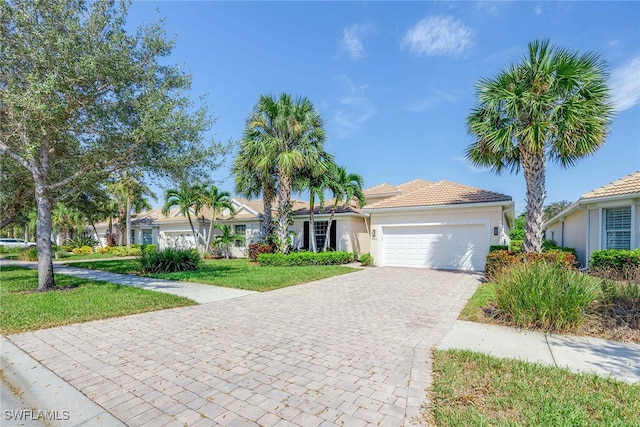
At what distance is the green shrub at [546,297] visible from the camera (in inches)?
226

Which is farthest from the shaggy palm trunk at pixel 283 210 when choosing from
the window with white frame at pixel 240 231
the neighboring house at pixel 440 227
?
the window with white frame at pixel 240 231

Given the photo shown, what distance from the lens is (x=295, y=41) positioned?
13.5 meters

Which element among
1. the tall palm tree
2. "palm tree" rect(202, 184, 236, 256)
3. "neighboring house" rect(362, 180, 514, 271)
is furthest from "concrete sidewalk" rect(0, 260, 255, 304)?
"palm tree" rect(202, 184, 236, 256)

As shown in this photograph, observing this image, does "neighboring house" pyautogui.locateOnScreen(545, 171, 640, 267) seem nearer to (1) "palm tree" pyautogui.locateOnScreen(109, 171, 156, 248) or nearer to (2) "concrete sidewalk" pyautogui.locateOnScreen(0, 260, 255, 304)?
(2) "concrete sidewalk" pyautogui.locateOnScreen(0, 260, 255, 304)

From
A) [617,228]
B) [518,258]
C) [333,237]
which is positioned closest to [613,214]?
[617,228]

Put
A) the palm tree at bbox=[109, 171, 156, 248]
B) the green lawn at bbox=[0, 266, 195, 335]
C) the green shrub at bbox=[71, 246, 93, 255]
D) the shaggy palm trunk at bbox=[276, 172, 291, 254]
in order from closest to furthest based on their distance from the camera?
the green lawn at bbox=[0, 266, 195, 335] → the shaggy palm trunk at bbox=[276, 172, 291, 254] → the palm tree at bbox=[109, 171, 156, 248] → the green shrub at bbox=[71, 246, 93, 255]

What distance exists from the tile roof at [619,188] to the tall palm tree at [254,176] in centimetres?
1478

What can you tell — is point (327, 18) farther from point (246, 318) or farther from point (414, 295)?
point (246, 318)

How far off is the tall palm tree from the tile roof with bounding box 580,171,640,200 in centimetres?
1478

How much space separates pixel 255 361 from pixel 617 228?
14808 mm

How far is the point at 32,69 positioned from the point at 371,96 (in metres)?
14.4

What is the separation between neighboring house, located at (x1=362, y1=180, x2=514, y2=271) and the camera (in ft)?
48.5

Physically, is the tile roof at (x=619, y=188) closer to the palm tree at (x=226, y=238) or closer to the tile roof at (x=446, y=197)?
the tile roof at (x=446, y=197)

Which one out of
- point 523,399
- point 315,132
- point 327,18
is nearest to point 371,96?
point 315,132
